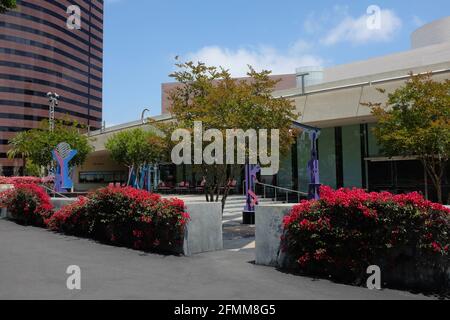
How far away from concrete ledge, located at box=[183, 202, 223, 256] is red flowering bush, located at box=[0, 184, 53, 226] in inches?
266

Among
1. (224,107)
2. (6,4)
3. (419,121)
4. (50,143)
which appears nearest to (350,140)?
(419,121)

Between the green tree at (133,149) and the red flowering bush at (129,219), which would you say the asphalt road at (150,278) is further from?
the green tree at (133,149)

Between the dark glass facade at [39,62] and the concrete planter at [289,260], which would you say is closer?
the concrete planter at [289,260]

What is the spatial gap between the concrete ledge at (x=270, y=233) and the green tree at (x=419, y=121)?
26.3ft

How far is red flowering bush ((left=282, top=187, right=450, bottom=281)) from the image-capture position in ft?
20.2

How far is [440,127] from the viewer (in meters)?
13.8

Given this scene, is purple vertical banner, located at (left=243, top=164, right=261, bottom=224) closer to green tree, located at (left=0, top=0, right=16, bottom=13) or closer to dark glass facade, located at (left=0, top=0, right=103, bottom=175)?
green tree, located at (left=0, top=0, right=16, bottom=13)

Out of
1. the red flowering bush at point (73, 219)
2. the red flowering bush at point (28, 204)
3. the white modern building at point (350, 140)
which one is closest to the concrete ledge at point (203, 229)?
the red flowering bush at point (73, 219)

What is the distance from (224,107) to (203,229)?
3.91 metres

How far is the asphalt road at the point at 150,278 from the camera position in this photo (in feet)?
19.5

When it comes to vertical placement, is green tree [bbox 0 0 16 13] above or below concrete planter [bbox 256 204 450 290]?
above

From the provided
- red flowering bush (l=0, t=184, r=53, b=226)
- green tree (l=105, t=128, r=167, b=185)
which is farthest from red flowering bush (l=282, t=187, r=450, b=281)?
green tree (l=105, t=128, r=167, b=185)
